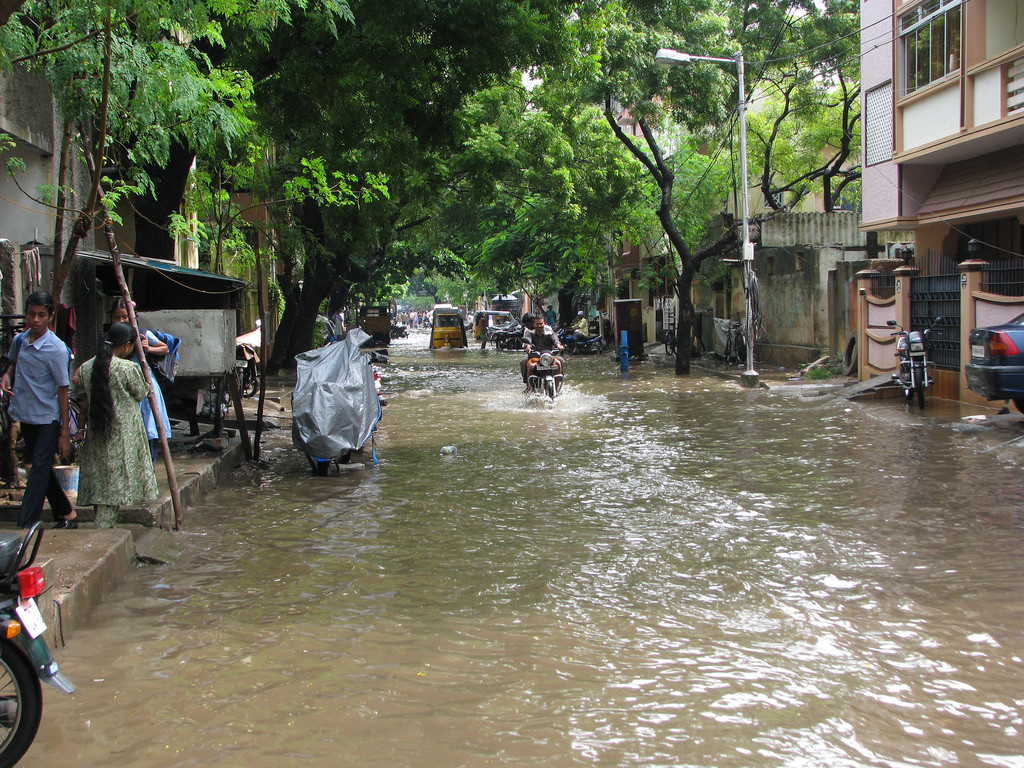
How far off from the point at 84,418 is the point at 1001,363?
31.8 ft

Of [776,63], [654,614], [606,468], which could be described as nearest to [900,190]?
Result: [776,63]

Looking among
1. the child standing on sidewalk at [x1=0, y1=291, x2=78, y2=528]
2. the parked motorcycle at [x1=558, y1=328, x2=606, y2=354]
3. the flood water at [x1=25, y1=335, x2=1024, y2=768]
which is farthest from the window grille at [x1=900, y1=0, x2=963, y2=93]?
the parked motorcycle at [x1=558, y1=328, x2=606, y2=354]

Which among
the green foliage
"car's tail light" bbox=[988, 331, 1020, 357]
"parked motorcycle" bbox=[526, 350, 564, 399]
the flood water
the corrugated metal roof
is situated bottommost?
the flood water

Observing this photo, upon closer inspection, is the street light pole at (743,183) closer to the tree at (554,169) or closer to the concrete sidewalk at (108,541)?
the tree at (554,169)

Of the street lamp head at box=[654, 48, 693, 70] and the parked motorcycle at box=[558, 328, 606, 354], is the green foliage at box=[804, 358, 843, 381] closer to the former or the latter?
the street lamp head at box=[654, 48, 693, 70]

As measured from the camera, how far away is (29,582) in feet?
11.5

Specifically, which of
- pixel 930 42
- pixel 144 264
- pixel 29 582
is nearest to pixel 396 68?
pixel 144 264

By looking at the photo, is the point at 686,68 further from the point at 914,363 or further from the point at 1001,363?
the point at 1001,363

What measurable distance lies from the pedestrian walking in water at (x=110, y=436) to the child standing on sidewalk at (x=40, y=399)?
0.59 feet

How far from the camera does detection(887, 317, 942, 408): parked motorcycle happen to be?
1403 centimetres

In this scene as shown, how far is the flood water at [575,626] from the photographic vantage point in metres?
3.62

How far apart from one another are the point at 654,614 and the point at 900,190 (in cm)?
1560

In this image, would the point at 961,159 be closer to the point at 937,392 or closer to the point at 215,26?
the point at 937,392

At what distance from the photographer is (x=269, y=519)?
7.73 meters
